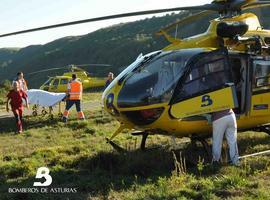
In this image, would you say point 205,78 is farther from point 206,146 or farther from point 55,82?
point 55,82

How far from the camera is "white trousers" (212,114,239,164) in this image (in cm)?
829

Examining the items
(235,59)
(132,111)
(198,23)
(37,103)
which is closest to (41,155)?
(132,111)

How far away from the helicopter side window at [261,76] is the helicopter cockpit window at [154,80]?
166 cm

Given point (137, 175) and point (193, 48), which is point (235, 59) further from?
point (137, 175)

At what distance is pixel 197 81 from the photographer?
8375mm

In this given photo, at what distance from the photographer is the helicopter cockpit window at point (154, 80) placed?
819 cm

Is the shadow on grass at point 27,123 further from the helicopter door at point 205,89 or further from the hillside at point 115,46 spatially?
the hillside at point 115,46

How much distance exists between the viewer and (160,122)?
324 inches

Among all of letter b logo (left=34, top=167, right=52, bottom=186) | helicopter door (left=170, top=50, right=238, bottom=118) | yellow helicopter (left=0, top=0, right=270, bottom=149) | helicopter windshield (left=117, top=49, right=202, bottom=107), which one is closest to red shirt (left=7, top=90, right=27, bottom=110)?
yellow helicopter (left=0, top=0, right=270, bottom=149)

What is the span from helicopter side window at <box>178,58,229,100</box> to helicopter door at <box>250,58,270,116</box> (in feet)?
3.40

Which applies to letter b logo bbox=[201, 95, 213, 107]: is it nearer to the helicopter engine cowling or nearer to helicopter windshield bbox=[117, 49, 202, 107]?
helicopter windshield bbox=[117, 49, 202, 107]

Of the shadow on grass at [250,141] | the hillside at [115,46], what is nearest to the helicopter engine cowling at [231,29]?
the shadow on grass at [250,141]

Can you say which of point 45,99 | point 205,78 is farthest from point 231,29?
point 45,99

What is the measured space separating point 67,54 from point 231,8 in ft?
320
